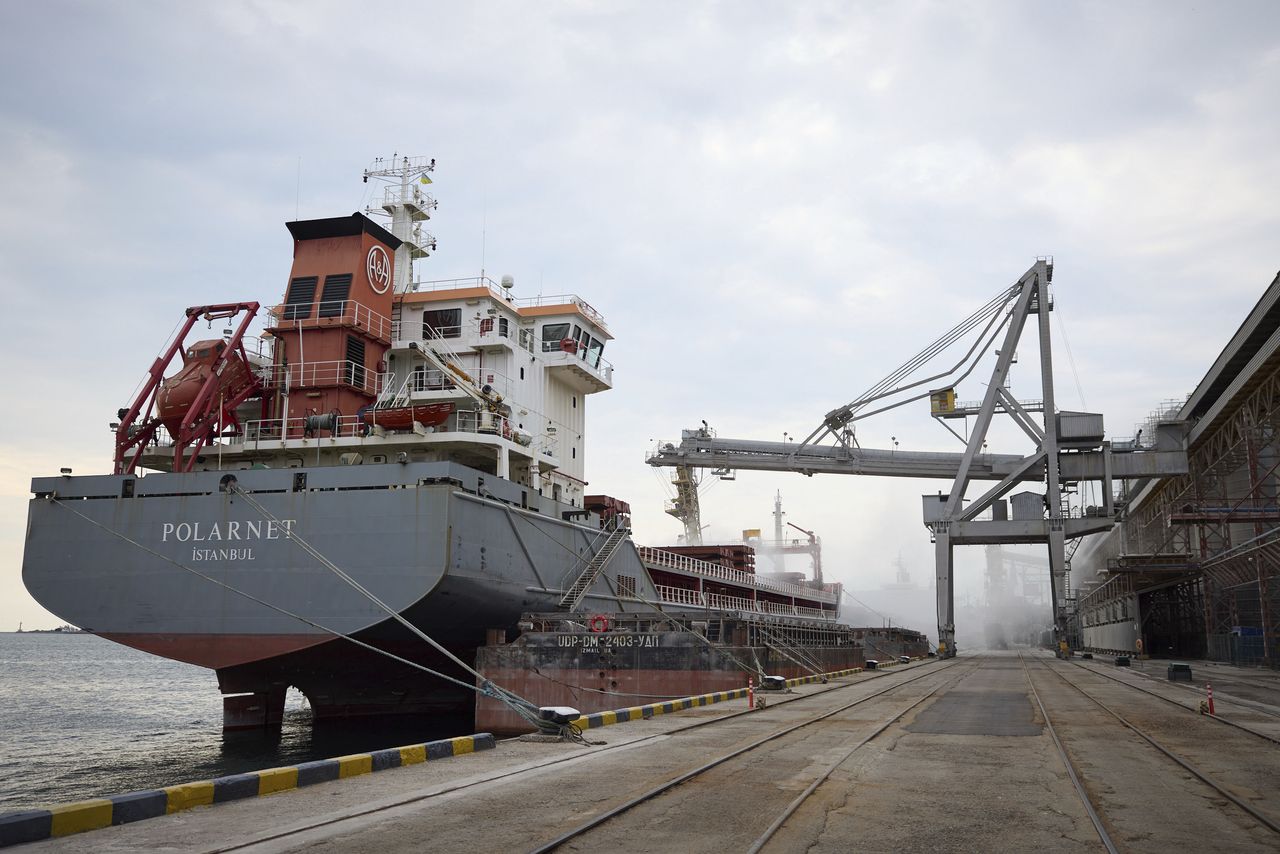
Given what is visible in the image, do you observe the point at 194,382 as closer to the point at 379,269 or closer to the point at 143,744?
the point at 379,269

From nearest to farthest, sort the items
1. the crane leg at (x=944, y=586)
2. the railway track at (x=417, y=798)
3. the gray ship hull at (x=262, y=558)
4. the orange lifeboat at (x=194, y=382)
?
1. the railway track at (x=417, y=798)
2. the gray ship hull at (x=262, y=558)
3. the orange lifeboat at (x=194, y=382)
4. the crane leg at (x=944, y=586)

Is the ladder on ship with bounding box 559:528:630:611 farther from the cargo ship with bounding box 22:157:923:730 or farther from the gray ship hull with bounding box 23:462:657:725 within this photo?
the gray ship hull with bounding box 23:462:657:725

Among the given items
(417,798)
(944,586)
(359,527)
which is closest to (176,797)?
(417,798)

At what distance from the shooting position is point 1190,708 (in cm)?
1736

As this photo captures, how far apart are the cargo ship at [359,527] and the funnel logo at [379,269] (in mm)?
72

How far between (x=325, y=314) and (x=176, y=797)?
56.3 feet

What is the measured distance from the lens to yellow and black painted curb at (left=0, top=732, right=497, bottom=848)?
683 cm

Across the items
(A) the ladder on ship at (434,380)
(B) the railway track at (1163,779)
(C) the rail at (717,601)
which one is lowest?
(B) the railway track at (1163,779)

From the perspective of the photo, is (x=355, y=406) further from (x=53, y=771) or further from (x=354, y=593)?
(x=53, y=771)

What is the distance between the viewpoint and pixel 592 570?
2769 centimetres

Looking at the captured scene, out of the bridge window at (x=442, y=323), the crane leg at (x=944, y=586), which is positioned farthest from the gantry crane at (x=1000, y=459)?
the bridge window at (x=442, y=323)

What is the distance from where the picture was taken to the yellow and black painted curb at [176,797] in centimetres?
683

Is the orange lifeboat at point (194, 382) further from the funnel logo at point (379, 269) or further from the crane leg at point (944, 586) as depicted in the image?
the crane leg at point (944, 586)

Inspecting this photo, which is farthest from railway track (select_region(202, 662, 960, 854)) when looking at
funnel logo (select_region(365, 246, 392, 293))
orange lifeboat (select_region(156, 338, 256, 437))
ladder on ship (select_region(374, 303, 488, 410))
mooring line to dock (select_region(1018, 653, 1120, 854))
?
funnel logo (select_region(365, 246, 392, 293))
